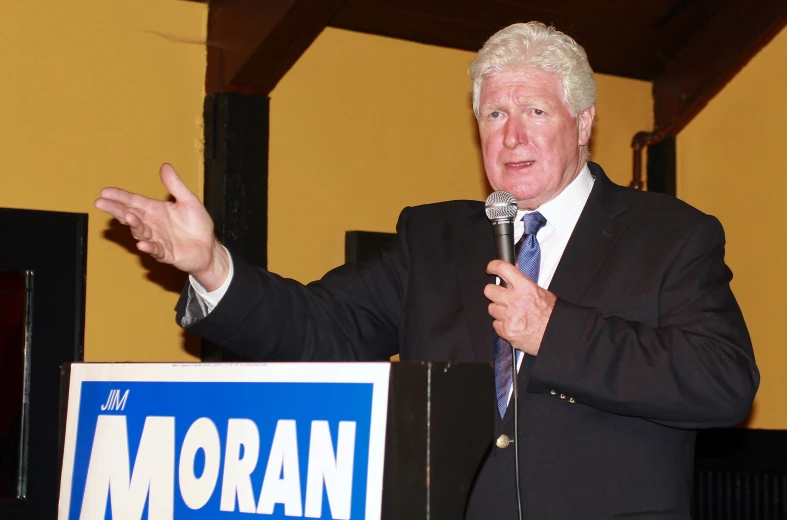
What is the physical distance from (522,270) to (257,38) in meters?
2.15

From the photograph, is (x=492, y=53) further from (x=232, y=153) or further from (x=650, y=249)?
(x=232, y=153)

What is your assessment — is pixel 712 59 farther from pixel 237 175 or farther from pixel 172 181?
pixel 172 181

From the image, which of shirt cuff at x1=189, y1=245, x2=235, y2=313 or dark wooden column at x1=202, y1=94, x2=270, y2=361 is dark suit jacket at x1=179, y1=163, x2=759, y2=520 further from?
dark wooden column at x1=202, y1=94, x2=270, y2=361

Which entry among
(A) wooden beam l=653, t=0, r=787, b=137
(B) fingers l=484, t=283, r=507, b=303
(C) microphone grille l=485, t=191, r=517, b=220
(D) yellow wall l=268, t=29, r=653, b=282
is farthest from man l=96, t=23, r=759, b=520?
(A) wooden beam l=653, t=0, r=787, b=137

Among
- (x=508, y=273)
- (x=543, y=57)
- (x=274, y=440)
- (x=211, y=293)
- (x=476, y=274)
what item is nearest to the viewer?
(x=274, y=440)

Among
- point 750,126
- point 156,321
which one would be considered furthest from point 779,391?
point 156,321

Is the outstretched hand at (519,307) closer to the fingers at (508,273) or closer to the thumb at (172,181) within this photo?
the fingers at (508,273)

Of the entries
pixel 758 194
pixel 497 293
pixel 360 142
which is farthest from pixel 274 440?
pixel 758 194

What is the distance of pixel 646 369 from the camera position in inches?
64.9

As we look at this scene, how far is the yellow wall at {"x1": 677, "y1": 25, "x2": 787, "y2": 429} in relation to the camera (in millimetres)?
4586

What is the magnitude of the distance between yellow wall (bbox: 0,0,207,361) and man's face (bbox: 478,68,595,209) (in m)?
2.00

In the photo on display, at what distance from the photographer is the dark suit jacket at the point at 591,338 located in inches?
65.1

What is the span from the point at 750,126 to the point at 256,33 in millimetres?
2445

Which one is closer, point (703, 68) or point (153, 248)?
point (153, 248)
